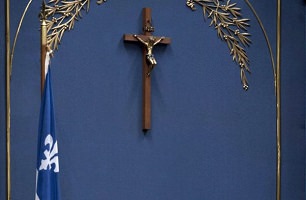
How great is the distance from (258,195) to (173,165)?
0.48 m

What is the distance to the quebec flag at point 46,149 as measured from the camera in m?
2.89

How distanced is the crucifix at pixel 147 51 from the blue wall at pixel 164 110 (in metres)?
0.04

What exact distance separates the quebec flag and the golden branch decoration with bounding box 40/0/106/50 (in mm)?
377

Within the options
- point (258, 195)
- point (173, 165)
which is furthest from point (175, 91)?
point (258, 195)

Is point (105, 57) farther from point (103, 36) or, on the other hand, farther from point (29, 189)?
point (29, 189)

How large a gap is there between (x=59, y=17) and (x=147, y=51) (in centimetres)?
44

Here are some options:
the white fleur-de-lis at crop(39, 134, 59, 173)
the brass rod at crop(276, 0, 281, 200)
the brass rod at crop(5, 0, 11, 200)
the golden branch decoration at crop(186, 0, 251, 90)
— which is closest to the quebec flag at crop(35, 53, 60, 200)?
the white fleur-de-lis at crop(39, 134, 59, 173)

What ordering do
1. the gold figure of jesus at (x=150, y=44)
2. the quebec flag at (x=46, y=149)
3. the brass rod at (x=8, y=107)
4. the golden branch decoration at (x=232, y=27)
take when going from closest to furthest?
the quebec flag at (x=46, y=149)
the brass rod at (x=8, y=107)
the gold figure of jesus at (x=150, y=44)
the golden branch decoration at (x=232, y=27)

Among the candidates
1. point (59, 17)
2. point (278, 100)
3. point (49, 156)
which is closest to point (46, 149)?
point (49, 156)

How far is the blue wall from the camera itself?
3.23m

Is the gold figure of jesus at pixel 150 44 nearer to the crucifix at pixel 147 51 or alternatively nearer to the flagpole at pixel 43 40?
the crucifix at pixel 147 51

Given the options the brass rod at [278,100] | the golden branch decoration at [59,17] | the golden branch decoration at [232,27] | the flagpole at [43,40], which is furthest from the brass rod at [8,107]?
the brass rod at [278,100]

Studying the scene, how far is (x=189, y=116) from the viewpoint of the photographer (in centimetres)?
348

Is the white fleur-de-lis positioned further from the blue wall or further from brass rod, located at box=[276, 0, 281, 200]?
brass rod, located at box=[276, 0, 281, 200]
